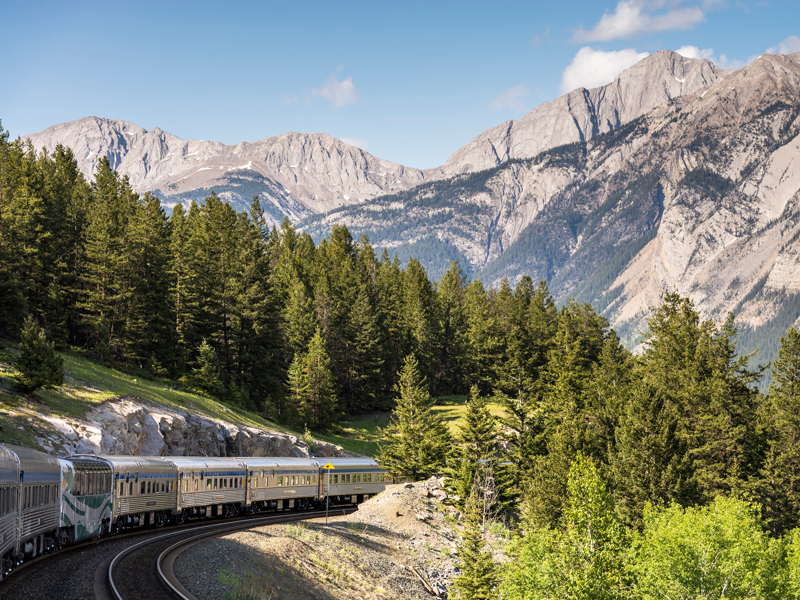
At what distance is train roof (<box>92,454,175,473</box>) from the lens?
32.3 meters

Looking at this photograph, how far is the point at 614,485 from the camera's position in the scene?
187ft

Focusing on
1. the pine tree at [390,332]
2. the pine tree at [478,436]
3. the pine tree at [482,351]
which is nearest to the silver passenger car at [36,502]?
the pine tree at [478,436]

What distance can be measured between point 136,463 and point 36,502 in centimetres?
1144

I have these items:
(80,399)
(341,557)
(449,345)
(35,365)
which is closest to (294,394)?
(80,399)

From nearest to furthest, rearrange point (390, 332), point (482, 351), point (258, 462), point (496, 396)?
point (258, 462) → point (496, 396) → point (390, 332) → point (482, 351)

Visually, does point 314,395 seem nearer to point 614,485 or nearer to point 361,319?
point 361,319

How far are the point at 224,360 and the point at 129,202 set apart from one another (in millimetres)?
27676

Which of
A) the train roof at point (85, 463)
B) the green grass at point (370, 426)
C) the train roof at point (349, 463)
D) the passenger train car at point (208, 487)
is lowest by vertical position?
the green grass at point (370, 426)

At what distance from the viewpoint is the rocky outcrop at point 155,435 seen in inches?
1548

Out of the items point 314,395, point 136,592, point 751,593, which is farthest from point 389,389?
point 136,592

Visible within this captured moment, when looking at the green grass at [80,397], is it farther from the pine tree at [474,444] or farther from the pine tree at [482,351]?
the pine tree at [482,351]

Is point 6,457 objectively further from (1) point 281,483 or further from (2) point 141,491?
(1) point 281,483

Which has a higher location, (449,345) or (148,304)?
(148,304)

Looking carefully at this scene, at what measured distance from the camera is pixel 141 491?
34562 millimetres
